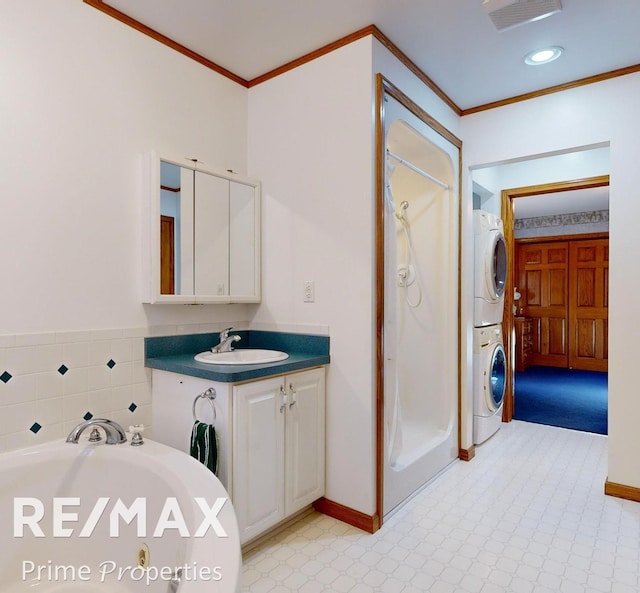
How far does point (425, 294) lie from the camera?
306 centimetres

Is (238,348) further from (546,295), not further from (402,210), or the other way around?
(546,295)

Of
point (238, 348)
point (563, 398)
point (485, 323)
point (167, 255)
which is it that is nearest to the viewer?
point (167, 255)

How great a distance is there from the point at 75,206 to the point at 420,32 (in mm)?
1882

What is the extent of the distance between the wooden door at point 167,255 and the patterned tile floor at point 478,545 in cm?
133

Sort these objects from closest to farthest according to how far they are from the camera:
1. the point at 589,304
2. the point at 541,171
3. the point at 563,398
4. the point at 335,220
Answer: the point at 335,220 < the point at 541,171 < the point at 563,398 < the point at 589,304

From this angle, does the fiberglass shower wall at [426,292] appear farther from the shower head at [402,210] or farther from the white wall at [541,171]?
the white wall at [541,171]

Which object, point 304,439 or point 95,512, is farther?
point 304,439

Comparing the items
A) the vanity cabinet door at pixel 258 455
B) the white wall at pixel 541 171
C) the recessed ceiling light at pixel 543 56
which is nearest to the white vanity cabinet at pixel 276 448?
the vanity cabinet door at pixel 258 455

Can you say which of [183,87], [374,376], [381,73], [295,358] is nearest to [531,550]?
[374,376]

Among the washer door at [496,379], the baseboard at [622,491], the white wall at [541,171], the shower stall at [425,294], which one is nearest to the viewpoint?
the baseboard at [622,491]

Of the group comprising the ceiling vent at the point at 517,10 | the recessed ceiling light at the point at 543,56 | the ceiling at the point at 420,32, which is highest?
the ceiling at the point at 420,32

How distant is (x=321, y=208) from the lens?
2312 mm

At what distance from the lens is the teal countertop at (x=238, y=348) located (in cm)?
184

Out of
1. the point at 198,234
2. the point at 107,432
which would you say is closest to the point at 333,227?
the point at 198,234
